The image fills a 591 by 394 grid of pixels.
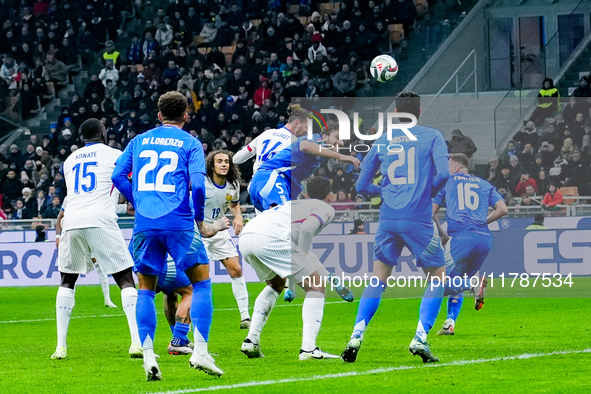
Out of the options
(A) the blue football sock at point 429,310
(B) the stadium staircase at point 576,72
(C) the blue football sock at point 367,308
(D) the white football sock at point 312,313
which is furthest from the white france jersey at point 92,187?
(B) the stadium staircase at point 576,72

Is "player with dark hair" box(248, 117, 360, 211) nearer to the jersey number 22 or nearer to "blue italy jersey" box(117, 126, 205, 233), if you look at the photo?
"blue italy jersey" box(117, 126, 205, 233)

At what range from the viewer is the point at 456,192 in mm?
11242

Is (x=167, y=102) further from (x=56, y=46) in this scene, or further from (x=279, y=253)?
(x=56, y=46)

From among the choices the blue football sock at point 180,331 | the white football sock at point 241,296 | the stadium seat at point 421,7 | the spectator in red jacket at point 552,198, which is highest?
the stadium seat at point 421,7

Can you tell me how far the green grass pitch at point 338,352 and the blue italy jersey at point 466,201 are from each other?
1.12 meters

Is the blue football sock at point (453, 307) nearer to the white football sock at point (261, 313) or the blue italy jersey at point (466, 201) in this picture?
the blue italy jersey at point (466, 201)

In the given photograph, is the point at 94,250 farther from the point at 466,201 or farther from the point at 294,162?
the point at 466,201

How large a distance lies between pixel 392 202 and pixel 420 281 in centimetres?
1065

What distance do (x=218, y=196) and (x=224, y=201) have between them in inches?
3.6

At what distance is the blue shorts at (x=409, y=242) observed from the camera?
848cm

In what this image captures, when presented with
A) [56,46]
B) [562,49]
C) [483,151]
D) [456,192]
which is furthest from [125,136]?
[456,192]

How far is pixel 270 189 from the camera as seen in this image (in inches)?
365

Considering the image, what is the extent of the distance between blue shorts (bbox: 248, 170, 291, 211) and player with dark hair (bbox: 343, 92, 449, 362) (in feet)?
2.80

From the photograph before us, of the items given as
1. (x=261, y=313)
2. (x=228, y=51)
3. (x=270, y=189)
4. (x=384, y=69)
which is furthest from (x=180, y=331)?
(x=228, y=51)
